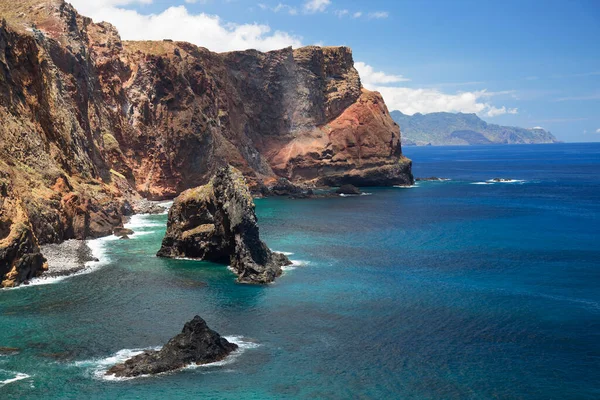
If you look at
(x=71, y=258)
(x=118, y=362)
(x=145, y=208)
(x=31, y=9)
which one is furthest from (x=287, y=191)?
(x=118, y=362)

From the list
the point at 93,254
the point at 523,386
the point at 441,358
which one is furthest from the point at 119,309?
the point at 523,386

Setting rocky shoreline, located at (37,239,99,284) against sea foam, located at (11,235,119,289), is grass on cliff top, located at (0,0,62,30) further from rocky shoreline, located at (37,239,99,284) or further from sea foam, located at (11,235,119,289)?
rocky shoreline, located at (37,239,99,284)

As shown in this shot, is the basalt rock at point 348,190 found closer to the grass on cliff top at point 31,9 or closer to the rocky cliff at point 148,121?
the rocky cliff at point 148,121

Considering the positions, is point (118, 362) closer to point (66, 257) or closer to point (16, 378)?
point (16, 378)

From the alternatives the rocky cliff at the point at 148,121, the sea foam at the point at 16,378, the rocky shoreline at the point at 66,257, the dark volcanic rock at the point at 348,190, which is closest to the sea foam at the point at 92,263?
the rocky shoreline at the point at 66,257

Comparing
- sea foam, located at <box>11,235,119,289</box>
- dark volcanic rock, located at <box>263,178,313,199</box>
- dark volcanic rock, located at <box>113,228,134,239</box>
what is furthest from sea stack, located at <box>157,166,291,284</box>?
dark volcanic rock, located at <box>263,178,313,199</box>

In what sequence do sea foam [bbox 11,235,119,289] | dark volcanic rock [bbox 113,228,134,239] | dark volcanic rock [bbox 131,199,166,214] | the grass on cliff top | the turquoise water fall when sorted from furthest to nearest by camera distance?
dark volcanic rock [bbox 131,199,166,214] < the grass on cliff top < dark volcanic rock [bbox 113,228,134,239] < sea foam [bbox 11,235,119,289] < the turquoise water

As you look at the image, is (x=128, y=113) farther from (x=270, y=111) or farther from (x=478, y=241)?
(x=478, y=241)
